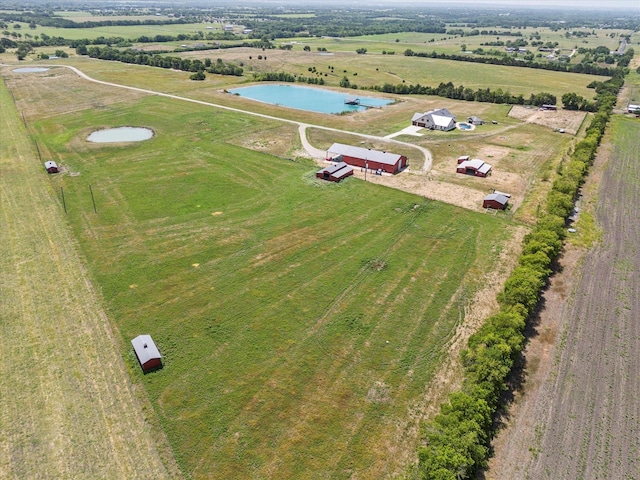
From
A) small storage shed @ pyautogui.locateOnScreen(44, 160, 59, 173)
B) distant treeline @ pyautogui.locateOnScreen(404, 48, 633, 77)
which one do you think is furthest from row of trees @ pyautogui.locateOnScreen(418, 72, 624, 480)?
distant treeline @ pyautogui.locateOnScreen(404, 48, 633, 77)

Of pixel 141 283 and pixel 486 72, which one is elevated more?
pixel 486 72

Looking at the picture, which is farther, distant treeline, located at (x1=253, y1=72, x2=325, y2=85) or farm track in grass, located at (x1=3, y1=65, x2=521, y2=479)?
distant treeline, located at (x1=253, y1=72, x2=325, y2=85)

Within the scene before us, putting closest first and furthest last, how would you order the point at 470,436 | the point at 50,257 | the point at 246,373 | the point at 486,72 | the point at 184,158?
1. the point at 470,436
2. the point at 246,373
3. the point at 50,257
4. the point at 184,158
5. the point at 486,72

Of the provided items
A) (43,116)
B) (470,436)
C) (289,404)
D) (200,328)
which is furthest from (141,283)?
(43,116)

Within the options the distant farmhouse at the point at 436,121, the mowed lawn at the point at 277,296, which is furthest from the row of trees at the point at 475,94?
Result: the mowed lawn at the point at 277,296

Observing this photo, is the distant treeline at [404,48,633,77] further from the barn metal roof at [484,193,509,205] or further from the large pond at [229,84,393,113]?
the barn metal roof at [484,193,509,205]

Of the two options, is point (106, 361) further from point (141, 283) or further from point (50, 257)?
point (50, 257)
